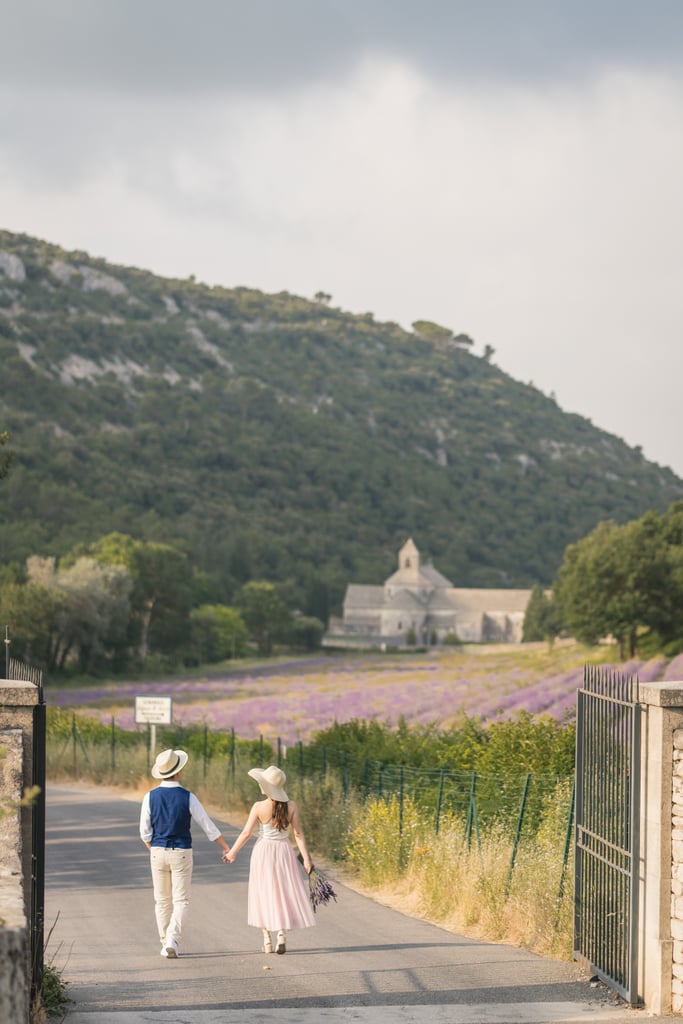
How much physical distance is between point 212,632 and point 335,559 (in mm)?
63938

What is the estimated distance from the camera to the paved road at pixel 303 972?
894 centimetres

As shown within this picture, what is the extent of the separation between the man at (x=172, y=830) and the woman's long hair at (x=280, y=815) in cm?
45

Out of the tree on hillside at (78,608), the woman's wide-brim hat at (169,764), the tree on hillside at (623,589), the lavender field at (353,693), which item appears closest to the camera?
the woman's wide-brim hat at (169,764)

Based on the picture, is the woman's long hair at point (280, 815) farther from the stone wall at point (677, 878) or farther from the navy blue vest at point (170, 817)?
the stone wall at point (677, 878)

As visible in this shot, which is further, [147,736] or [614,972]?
[147,736]

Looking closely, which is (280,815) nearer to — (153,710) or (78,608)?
(153,710)

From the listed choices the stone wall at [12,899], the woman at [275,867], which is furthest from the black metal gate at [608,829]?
the stone wall at [12,899]

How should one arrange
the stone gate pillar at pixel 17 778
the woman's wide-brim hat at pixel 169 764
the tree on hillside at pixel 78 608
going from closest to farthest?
the stone gate pillar at pixel 17 778 → the woman's wide-brim hat at pixel 169 764 → the tree on hillside at pixel 78 608

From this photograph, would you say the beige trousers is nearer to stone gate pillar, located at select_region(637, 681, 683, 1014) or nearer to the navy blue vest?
the navy blue vest

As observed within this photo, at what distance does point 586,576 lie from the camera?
67.8m

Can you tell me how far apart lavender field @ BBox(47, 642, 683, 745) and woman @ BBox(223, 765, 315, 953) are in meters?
10.7

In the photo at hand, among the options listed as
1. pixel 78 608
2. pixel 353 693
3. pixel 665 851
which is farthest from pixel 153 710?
pixel 78 608

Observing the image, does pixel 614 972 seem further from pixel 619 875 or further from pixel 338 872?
pixel 338 872

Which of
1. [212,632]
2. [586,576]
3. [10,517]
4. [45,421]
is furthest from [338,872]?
[45,421]
